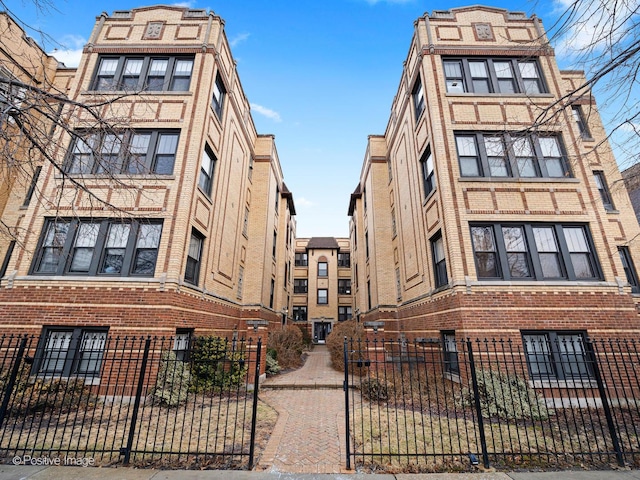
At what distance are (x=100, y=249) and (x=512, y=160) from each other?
14.4 metres

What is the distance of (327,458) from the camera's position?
200 inches

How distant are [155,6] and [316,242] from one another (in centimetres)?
2676

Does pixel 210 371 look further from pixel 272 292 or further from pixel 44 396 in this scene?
pixel 272 292

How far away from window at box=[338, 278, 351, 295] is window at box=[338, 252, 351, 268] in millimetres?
1835

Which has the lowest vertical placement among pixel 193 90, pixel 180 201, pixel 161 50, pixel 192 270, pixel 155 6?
pixel 192 270

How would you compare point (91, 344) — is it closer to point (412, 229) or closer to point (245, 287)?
point (245, 287)

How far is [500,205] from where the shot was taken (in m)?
10.2

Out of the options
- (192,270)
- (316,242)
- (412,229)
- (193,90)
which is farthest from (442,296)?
(316,242)

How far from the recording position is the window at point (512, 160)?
35.2 ft

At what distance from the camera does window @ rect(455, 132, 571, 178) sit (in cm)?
1073

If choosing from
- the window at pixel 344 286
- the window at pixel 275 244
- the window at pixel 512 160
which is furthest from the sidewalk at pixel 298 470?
the window at pixel 344 286

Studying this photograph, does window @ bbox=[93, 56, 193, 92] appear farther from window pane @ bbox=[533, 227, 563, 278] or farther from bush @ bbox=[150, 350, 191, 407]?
window pane @ bbox=[533, 227, 563, 278]

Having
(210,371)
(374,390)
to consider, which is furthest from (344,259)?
(374,390)

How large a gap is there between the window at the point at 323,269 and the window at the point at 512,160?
25932 mm
